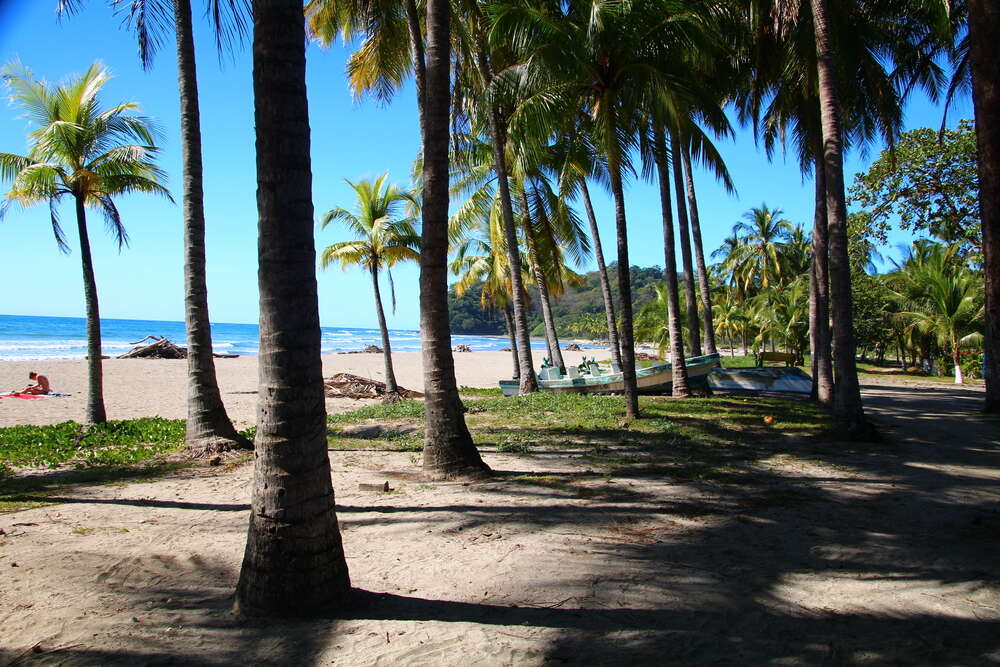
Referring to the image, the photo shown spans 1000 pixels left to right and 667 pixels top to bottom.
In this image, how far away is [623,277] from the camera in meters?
11.3

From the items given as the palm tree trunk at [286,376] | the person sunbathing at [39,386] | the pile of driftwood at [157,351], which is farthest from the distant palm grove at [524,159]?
the pile of driftwood at [157,351]

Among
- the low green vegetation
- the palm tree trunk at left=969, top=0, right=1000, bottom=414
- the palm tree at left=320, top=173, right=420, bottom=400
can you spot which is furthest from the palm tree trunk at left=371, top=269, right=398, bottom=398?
the palm tree trunk at left=969, top=0, right=1000, bottom=414

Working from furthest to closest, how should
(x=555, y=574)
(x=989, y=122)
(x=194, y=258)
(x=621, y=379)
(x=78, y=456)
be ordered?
1. (x=621, y=379)
2. (x=194, y=258)
3. (x=78, y=456)
4. (x=989, y=122)
5. (x=555, y=574)

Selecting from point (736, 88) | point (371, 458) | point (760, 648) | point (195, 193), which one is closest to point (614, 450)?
point (371, 458)

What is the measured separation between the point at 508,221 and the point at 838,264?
8037mm

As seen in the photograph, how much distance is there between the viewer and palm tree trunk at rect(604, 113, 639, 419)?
11016mm

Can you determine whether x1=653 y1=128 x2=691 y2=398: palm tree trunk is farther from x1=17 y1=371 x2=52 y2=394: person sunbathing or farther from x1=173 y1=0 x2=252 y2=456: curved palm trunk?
x1=17 y1=371 x2=52 y2=394: person sunbathing

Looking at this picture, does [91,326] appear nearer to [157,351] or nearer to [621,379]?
[621,379]

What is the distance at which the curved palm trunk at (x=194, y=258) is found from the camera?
8.55 meters

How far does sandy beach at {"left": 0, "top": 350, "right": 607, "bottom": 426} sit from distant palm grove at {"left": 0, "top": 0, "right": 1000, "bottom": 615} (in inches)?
156

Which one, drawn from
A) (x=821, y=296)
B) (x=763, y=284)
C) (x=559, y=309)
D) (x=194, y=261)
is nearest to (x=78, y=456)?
(x=194, y=261)

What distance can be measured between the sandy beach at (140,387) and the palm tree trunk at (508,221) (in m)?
5.03

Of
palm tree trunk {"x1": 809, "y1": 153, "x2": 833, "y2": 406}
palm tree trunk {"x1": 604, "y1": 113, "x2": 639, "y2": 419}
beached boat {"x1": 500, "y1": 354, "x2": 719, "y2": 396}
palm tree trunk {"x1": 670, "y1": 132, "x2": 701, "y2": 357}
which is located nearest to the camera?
palm tree trunk {"x1": 604, "y1": 113, "x2": 639, "y2": 419}

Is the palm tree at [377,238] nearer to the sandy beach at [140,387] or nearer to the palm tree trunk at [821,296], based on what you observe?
the sandy beach at [140,387]
